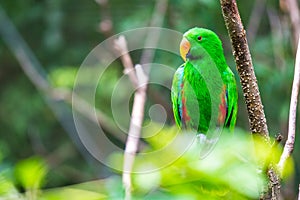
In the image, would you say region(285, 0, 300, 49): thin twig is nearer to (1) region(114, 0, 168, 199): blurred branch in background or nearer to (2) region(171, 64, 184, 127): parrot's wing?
(1) region(114, 0, 168, 199): blurred branch in background

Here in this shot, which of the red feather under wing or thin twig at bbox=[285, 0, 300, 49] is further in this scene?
thin twig at bbox=[285, 0, 300, 49]

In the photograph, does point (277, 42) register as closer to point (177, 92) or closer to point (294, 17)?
point (294, 17)

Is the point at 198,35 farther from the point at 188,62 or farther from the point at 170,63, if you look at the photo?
the point at 170,63

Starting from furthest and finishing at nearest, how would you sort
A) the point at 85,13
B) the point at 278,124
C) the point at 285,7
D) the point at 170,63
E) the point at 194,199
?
the point at 85,13
the point at 278,124
the point at 170,63
the point at 285,7
the point at 194,199

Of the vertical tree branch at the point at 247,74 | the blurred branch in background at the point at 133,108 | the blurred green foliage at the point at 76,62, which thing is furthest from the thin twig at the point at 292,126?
the blurred green foliage at the point at 76,62

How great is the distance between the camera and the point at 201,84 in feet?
1.54

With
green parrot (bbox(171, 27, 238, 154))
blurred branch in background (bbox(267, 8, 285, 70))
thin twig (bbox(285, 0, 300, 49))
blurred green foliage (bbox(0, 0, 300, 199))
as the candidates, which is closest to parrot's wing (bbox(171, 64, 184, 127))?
green parrot (bbox(171, 27, 238, 154))

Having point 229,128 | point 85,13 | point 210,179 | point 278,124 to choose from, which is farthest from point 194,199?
point 85,13

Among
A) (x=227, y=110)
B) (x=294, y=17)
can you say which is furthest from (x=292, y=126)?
(x=294, y=17)

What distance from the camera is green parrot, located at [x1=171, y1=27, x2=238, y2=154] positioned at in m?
0.44

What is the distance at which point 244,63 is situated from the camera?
1.42ft

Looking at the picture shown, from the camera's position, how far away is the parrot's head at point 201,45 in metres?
0.44

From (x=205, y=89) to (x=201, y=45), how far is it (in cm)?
4

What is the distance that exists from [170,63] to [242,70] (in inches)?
53.3
